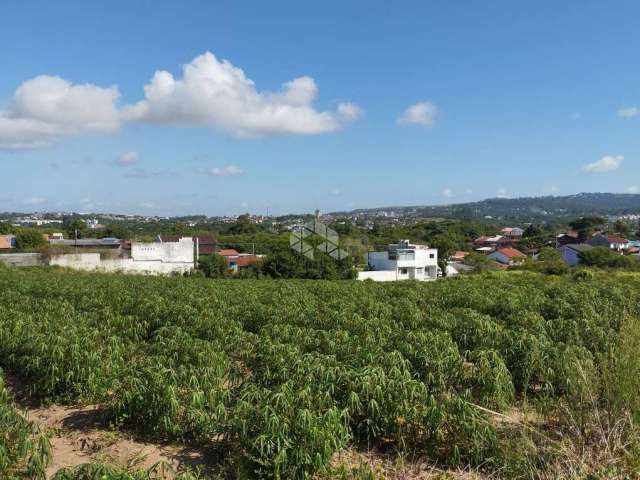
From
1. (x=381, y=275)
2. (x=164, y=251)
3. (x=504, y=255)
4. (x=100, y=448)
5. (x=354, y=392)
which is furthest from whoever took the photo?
(x=504, y=255)

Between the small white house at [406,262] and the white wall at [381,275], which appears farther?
the small white house at [406,262]

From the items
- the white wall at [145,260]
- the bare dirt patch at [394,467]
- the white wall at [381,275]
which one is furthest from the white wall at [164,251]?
the bare dirt patch at [394,467]

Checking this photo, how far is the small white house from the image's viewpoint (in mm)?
45463

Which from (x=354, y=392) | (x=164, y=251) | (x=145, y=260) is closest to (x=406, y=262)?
(x=164, y=251)

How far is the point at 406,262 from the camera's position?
45688 millimetres

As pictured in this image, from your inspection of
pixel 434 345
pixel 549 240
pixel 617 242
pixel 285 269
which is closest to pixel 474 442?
pixel 434 345

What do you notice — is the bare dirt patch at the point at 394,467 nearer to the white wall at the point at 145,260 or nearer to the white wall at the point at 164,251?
the white wall at the point at 145,260

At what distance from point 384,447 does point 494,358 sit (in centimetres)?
190

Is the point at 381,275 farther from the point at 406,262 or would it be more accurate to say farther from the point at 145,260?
the point at 145,260

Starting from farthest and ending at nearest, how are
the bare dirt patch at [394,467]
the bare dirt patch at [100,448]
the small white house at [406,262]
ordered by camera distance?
1. the small white house at [406,262]
2. the bare dirt patch at [100,448]
3. the bare dirt patch at [394,467]

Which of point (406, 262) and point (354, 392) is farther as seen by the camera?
point (406, 262)

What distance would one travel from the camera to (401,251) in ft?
150

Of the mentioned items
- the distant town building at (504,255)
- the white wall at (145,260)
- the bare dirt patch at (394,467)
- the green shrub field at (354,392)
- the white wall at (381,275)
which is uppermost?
the green shrub field at (354,392)

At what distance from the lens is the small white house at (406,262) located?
45.5m
